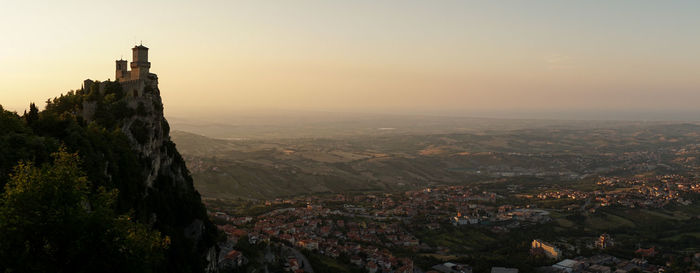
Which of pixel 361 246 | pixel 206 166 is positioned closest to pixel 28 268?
pixel 361 246

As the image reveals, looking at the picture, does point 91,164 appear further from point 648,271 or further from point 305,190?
point 305,190

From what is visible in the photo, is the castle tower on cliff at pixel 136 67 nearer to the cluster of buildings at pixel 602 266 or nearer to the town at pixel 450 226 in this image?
the town at pixel 450 226

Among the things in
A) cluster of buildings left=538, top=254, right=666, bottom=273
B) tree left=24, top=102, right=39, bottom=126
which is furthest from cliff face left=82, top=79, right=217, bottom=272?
cluster of buildings left=538, top=254, right=666, bottom=273

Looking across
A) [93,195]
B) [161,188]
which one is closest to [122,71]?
[161,188]

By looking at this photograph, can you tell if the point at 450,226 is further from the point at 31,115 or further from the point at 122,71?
the point at 31,115

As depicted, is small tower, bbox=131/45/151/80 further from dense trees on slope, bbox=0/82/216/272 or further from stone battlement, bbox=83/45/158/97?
dense trees on slope, bbox=0/82/216/272

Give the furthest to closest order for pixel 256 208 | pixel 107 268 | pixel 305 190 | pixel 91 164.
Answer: pixel 305 190
pixel 256 208
pixel 91 164
pixel 107 268

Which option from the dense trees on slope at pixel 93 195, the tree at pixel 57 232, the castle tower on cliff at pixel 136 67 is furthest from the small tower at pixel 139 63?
the tree at pixel 57 232
